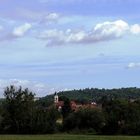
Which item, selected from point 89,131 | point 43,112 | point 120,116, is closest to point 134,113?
point 120,116

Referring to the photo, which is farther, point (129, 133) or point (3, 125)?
point (3, 125)

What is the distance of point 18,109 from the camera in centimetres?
10294

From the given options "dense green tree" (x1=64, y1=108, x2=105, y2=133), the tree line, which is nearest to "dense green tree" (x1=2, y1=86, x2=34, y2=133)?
the tree line

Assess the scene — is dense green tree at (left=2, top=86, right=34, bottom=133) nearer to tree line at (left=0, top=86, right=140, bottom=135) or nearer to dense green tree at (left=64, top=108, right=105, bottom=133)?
tree line at (left=0, top=86, right=140, bottom=135)

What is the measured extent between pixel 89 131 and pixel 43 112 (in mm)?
10024

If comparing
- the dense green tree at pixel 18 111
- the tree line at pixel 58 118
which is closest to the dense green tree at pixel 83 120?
the tree line at pixel 58 118

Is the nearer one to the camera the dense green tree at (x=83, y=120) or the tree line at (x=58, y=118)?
the tree line at (x=58, y=118)

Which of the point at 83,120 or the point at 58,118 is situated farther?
the point at 83,120

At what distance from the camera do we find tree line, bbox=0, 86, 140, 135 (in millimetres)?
98375

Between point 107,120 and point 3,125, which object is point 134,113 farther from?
point 3,125

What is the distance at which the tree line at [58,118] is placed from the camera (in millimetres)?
98375

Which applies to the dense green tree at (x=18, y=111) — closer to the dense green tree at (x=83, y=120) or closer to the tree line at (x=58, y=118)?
the tree line at (x=58, y=118)

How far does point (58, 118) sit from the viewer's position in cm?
10331

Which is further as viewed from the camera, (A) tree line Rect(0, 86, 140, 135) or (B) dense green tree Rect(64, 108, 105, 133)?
(B) dense green tree Rect(64, 108, 105, 133)
